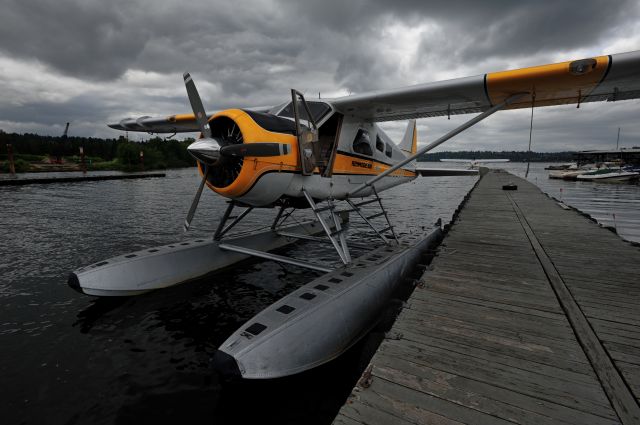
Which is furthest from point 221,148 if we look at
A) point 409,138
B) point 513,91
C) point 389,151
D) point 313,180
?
point 409,138

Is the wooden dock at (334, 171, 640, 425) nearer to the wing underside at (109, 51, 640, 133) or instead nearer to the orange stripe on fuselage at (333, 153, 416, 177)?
the orange stripe on fuselage at (333, 153, 416, 177)

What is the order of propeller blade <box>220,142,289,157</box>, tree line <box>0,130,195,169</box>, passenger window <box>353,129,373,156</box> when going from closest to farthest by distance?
propeller blade <box>220,142,289,157</box> < passenger window <box>353,129,373,156</box> < tree line <box>0,130,195,169</box>

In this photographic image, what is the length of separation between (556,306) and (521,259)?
1950 mm

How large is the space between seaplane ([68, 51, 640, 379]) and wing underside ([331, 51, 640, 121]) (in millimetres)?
16

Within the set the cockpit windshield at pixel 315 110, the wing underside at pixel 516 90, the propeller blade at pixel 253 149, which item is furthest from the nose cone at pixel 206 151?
the wing underside at pixel 516 90

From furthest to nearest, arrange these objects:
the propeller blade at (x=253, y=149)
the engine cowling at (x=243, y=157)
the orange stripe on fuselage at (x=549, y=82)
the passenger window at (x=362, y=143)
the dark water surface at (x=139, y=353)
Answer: the passenger window at (x=362, y=143) → the orange stripe on fuselage at (x=549, y=82) → the engine cowling at (x=243, y=157) → the propeller blade at (x=253, y=149) → the dark water surface at (x=139, y=353)

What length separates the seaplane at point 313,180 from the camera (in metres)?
3.22

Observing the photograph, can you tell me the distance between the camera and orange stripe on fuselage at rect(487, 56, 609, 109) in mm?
4383

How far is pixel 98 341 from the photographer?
3945 mm

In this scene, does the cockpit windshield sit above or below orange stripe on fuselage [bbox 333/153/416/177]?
above

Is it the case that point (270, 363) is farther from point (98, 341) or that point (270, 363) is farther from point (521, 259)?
point (521, 259)

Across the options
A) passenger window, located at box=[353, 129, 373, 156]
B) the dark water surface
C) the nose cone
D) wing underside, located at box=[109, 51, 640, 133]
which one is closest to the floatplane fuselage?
passenger window, located at box=[353, 129, 373, 156]

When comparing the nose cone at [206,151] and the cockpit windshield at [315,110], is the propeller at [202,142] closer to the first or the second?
the nose cone at [206,151]

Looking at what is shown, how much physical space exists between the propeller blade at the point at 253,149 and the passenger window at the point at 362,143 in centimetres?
245
